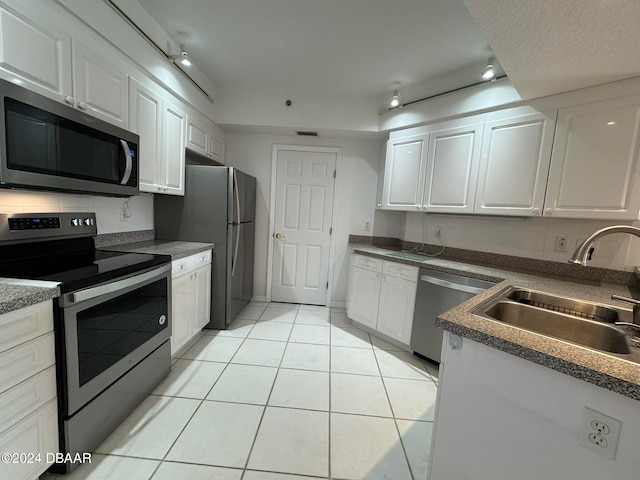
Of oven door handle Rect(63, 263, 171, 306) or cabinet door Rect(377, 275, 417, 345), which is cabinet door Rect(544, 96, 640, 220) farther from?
oven door handle Rect(63, 263, 171, 306)

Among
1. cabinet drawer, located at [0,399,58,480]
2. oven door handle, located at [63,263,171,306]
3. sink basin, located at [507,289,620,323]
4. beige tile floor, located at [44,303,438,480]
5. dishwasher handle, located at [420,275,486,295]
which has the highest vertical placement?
sink basin, located at [507,289,620,323]

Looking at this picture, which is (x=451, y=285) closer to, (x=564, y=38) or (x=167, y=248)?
(x=564, y=38)

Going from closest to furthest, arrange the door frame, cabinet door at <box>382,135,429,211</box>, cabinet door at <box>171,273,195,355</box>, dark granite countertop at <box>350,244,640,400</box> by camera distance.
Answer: dark granite countertop at <box>350,244,640,400</box>, cabinet door at <box>171,273,195,355</box>, cabinet door at <box>382,135,429,211</box>, the door frame

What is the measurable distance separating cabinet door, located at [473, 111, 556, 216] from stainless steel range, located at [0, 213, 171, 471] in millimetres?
2574

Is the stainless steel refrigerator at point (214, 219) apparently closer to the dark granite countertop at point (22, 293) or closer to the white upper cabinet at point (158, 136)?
the white upper cabinet at point (158, 136)

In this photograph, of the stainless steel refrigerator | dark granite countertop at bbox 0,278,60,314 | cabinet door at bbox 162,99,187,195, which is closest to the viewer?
dark granite countertop at bbox 0,278,60,314

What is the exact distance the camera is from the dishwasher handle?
1.99 m

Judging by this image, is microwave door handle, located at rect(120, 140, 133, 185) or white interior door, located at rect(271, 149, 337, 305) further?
white interior door, located at rect(271, 149, 337, 305)

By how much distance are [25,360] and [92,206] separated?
4.13 ft

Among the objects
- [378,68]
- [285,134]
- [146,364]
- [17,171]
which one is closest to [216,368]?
[146,364]

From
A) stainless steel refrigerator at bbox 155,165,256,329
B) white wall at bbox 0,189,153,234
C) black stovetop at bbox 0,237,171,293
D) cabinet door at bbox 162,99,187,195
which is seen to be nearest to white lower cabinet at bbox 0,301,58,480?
black stovetop at bbox 0,237,171,293

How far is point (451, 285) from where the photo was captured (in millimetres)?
2119

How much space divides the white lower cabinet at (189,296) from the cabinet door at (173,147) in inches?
26.4

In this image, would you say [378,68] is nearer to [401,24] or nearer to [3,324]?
[401,24]
